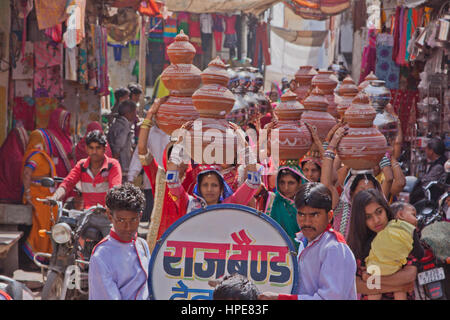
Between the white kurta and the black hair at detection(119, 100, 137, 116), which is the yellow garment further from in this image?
the black hair at detection(119, 100, 137, 116)

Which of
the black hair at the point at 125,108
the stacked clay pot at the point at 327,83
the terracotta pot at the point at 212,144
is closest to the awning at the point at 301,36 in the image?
the black hair at the point at 125,108

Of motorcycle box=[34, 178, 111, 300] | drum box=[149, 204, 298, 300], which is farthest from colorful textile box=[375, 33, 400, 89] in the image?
drum box=[149, 204, 298, 300]

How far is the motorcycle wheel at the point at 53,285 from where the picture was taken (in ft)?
17.9

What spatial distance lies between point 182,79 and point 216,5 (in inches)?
419

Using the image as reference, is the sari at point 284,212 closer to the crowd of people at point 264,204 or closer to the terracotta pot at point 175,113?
the crowd of people at point 264,204

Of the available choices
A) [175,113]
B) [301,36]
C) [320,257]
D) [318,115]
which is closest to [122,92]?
[318,115]

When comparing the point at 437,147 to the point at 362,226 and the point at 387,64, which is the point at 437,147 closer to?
the point at 387,64

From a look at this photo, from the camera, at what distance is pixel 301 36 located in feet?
76.4

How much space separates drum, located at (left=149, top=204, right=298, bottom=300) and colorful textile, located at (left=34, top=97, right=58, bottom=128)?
611 cm

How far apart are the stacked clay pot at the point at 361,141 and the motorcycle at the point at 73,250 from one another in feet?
6.31

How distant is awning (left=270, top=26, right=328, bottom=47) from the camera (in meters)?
23.1

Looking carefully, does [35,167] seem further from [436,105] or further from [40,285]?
[436,105]

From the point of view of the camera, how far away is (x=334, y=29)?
24.6 meters
